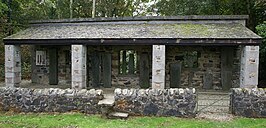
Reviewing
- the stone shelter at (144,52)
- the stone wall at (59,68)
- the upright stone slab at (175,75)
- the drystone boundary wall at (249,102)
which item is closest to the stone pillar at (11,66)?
the stone shelter at (144,52)

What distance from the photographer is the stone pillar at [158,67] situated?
39.9 feet

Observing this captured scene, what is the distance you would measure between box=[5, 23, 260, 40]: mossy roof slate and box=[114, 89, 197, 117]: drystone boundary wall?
4217mm

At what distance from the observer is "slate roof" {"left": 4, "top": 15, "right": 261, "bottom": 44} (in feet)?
38.7

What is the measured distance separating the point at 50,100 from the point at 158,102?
136 inches

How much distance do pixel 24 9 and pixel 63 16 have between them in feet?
20.0

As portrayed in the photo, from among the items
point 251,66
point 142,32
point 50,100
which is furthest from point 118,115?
point 251,66

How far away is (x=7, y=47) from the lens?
540 inches

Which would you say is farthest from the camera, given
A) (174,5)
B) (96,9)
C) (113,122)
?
(96,9)

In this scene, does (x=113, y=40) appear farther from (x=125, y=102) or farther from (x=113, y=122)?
(x=113, y=122)

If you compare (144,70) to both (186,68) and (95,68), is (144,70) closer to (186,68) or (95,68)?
(186,68)

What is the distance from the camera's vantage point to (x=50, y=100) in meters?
8.75

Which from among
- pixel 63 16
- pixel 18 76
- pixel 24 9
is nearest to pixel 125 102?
pixel 18 76

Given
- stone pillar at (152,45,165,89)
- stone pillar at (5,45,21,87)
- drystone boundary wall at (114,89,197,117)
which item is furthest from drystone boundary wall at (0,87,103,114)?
stone pillar at (5,45,21,87)

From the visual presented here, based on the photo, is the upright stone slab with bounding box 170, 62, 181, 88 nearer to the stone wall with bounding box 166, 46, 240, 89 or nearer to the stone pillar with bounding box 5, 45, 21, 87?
the stone wall with bounding box 166, 46, 240, 89
